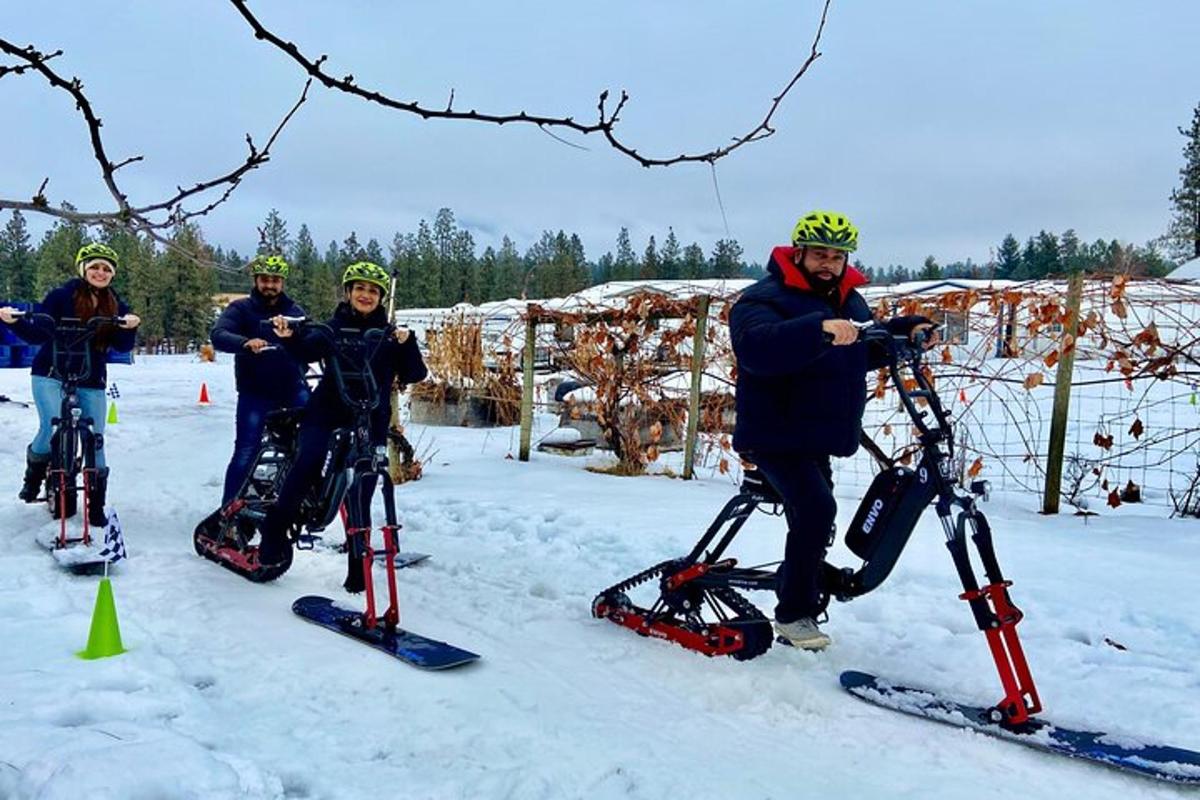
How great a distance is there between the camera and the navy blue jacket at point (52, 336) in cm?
661

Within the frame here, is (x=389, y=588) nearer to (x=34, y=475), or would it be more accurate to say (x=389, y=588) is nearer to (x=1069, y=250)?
(x=34, y=475)

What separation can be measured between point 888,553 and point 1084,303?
14.8 ft

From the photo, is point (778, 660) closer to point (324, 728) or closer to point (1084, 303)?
point (324, 728)

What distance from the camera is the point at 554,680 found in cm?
418

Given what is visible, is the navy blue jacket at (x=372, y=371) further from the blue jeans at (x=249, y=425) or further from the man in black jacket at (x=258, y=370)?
the blue jeans at (x=249, y=425)

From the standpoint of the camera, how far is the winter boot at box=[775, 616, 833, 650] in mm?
4098

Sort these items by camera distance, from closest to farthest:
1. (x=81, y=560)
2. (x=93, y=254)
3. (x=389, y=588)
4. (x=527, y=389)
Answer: (x=389, y=588) → (x=81, y=560) → (x=93, y=254) → (x=527, y=389)

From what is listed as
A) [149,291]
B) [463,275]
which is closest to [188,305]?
[149,291]

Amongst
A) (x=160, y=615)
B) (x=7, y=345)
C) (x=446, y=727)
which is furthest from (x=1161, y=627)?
(x=7, y=345)

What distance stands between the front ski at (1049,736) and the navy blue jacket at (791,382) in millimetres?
1078

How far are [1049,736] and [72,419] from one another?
6.67 metres

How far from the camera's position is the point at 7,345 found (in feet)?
74.5

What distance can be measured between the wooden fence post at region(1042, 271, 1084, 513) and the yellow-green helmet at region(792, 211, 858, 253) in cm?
402

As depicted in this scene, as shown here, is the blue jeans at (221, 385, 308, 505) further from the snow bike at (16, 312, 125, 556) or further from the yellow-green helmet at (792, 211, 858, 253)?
the yellow-green helmet at (792, 211, 858, 253)
